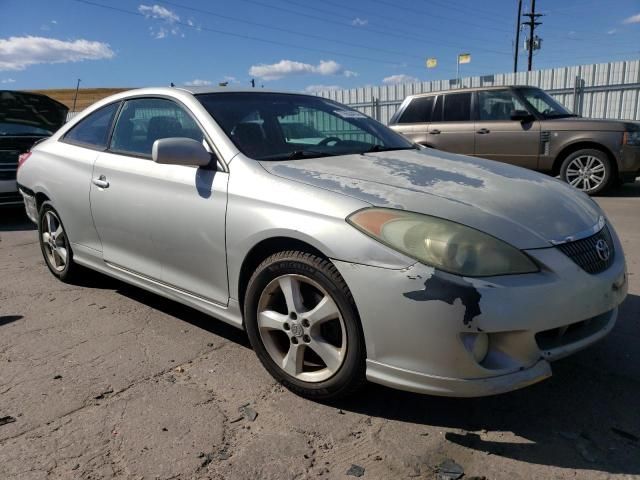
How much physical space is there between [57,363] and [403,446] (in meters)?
2.07

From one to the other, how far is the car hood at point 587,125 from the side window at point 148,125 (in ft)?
22.3

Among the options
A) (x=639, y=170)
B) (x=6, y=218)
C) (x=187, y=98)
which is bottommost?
(x=6, y=218)

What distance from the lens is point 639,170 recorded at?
7.95 metres

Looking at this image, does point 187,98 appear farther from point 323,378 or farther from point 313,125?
point 323,378

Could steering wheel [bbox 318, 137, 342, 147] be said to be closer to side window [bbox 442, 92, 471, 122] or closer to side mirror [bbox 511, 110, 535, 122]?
side mirror [bbox 511, 110, 535, 122]

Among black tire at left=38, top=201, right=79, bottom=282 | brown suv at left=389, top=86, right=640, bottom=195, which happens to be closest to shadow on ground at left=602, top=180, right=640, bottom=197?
brown suv at left=389, top=86, right=640, bottom=195

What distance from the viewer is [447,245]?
2113 mm

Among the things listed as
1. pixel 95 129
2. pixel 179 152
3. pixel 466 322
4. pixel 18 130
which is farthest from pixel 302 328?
pixel 18 130

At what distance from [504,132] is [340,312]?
7.37m

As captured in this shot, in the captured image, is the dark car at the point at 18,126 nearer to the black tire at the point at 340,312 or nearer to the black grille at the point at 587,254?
the black tire at the point at 340,312

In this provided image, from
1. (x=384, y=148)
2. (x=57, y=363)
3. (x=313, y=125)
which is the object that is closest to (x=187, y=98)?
(x=313, y=125)

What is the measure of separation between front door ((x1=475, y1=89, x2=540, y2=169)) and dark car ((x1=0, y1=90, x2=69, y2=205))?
694 cm

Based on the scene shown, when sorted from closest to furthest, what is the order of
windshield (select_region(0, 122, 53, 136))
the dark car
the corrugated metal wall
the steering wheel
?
the steering wheel
the dark car
windshield (select_region(0, 122, 53, 136))
the corrugated metal wall

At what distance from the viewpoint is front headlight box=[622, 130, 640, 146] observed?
785cm
